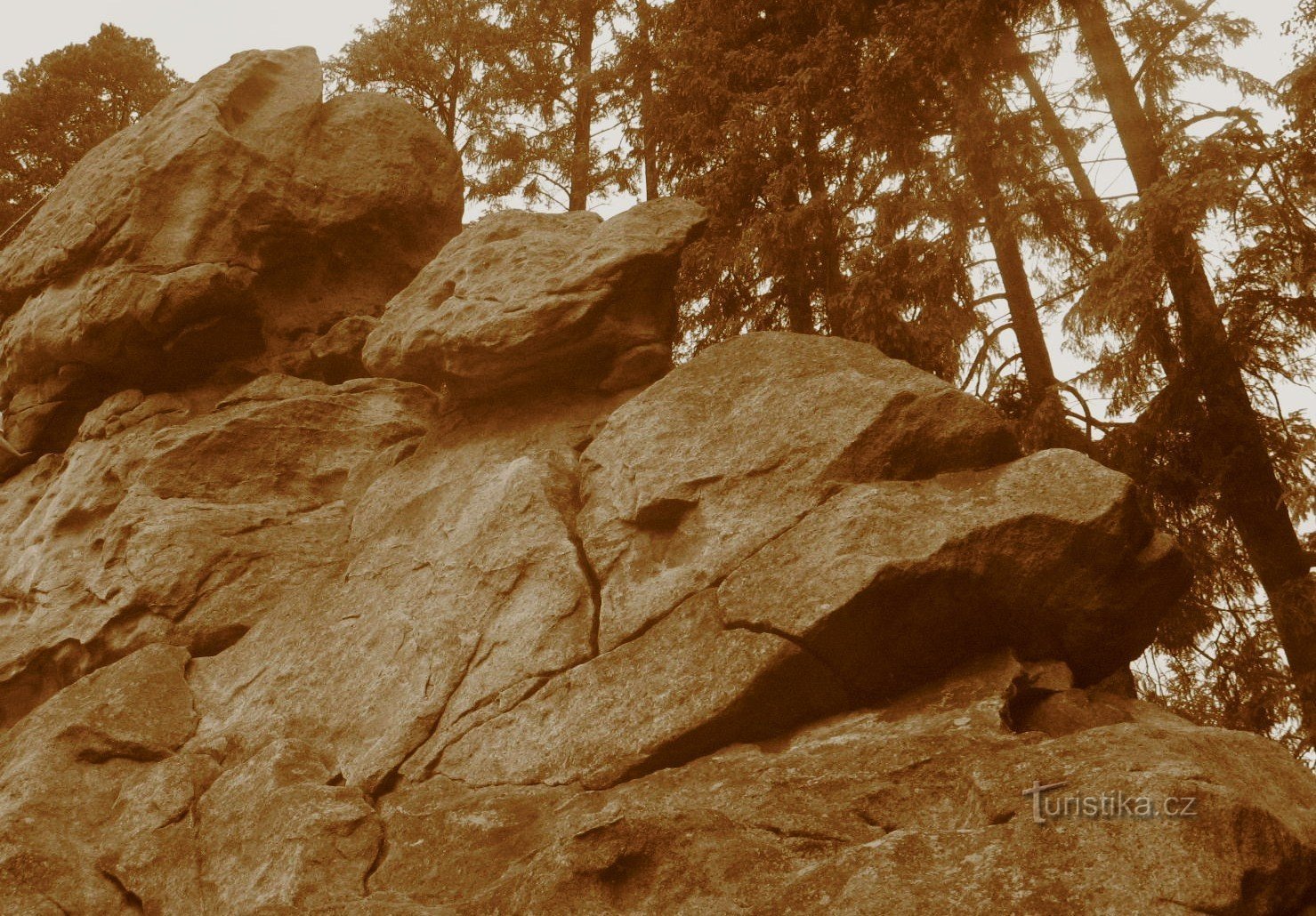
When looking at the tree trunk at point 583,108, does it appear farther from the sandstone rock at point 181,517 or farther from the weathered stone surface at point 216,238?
the sandstone rock at point 181,517

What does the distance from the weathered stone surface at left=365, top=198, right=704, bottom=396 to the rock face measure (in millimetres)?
49

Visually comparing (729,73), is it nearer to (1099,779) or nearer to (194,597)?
(194,597)

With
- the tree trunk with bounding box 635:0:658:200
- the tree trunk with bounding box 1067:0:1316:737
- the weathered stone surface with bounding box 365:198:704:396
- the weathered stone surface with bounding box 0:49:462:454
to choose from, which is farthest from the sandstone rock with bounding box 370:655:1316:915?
the tree trunk with bounding box 635:0:658:200

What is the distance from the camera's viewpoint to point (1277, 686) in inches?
388

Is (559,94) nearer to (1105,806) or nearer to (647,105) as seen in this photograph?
(647,105)

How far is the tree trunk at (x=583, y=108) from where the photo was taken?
18953 mm

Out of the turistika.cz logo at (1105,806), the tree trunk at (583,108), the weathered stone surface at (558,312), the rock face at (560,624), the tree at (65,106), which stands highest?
the tree at (65,106)

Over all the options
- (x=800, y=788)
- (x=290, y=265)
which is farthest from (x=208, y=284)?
(x=800, y=788)

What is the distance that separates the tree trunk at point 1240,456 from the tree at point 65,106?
65.2 feet

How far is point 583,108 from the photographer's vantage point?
19.5 m

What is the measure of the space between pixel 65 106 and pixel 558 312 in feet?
54.8

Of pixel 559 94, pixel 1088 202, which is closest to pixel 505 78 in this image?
pixel 559 94

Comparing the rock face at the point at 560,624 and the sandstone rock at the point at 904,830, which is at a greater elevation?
the rock face at the point at 560,624

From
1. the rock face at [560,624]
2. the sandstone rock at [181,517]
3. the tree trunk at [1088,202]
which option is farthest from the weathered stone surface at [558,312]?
the tree trunk at [1088,202]
